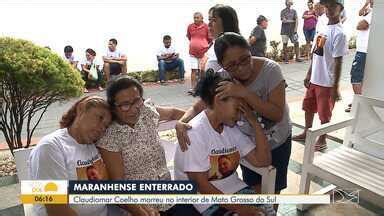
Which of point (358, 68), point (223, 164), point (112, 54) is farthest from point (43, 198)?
point (112, 54)

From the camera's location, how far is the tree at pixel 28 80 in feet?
10.6

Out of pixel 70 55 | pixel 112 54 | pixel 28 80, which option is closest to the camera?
pixel 28 80

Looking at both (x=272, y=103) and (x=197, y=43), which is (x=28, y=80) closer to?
(x=272, y=103)

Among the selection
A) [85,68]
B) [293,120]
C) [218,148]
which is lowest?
[293,120]

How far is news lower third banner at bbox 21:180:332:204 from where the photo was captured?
1.58m

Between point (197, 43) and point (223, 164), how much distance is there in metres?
5.62

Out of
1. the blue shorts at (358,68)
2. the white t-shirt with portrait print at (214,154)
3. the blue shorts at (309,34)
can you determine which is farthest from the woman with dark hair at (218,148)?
the blue shorts at (309,34)

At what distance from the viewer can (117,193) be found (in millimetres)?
1624

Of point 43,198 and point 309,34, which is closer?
point 43,198

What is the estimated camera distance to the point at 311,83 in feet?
13.5

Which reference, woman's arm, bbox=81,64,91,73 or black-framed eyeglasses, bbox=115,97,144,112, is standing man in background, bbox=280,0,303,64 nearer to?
woman's arm, bbox=81,64,91,73

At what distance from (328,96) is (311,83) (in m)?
0.23

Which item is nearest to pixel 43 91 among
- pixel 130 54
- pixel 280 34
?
pixel 130 54

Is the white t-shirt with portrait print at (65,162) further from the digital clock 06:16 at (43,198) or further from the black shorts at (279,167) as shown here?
the black shorts at (279,167)
